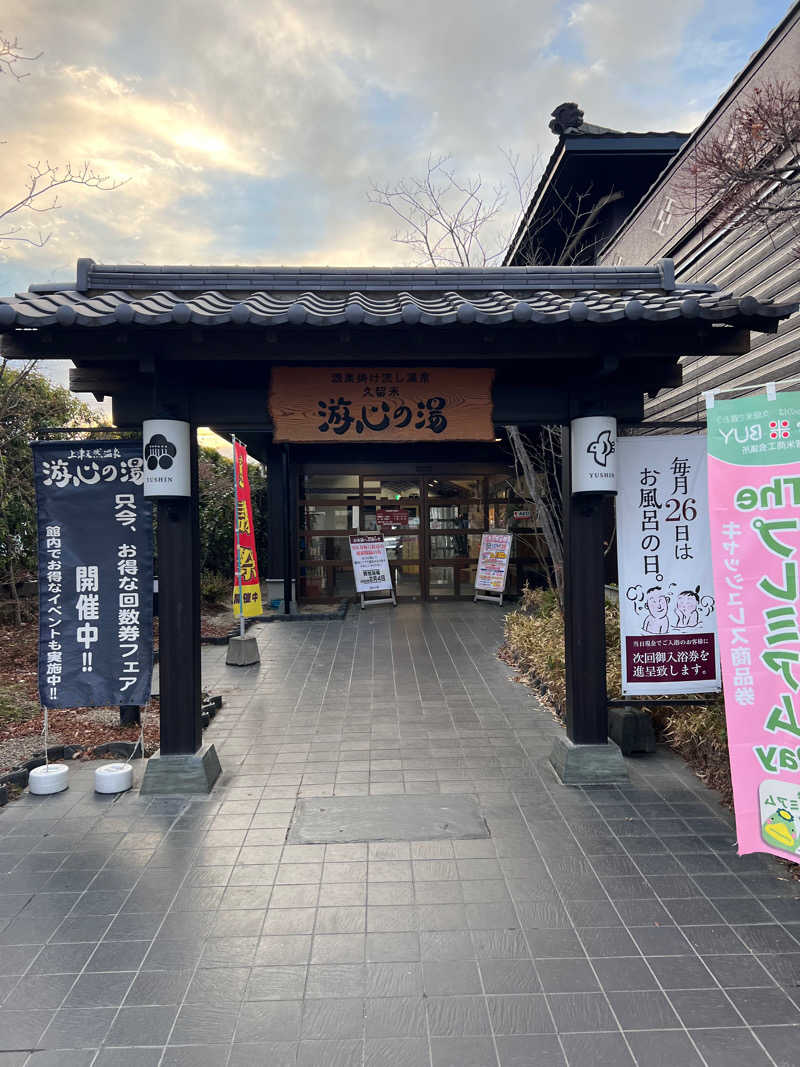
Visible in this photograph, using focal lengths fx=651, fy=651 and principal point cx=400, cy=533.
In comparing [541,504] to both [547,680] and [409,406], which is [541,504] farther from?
[409,406]

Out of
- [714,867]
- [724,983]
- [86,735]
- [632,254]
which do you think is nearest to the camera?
[724,983]

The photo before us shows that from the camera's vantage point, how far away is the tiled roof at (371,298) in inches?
162

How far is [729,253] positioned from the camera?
6.68 m

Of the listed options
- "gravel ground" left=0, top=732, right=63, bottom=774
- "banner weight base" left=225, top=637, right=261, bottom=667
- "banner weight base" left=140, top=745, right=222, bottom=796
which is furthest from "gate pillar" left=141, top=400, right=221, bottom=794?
"banner weight base" left=225, top=637, right=261, bottom=667

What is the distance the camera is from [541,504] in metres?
9.45

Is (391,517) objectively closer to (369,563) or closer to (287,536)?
(369,563)

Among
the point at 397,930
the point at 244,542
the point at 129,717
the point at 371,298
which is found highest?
the point at 371,298

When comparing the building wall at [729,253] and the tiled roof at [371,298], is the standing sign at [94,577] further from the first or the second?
the building wall at [729,253]

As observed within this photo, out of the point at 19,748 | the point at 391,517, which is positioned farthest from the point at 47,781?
the point at 391,517

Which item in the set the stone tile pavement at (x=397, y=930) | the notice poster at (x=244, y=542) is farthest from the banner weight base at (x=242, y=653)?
the stone tile pavement at (x=397, y=930)

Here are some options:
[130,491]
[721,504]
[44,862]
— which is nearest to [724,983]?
[721,504]

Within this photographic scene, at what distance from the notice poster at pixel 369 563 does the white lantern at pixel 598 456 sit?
9567 millimetres

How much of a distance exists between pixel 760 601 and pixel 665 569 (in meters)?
1.56

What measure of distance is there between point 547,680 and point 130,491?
16.9 feet
